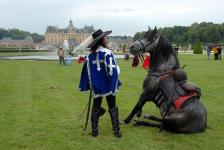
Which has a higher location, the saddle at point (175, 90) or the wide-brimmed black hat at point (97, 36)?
the wide-brimmed black hat at point (97, 36)

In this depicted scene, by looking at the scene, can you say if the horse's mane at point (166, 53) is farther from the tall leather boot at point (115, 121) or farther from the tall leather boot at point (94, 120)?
the tall leather boot at point (94, 120)

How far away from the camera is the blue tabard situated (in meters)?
7.42

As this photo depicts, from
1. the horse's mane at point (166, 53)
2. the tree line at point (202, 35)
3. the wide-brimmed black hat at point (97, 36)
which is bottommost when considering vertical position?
the horse's mane at point (166, 53)

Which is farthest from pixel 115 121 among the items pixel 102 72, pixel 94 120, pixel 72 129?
pixel 72 129

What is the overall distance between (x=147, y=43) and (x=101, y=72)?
1.33 meters

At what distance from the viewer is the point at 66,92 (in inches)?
575

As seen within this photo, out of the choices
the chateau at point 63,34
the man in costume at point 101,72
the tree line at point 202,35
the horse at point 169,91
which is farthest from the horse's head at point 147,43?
the chateau at point 63,34

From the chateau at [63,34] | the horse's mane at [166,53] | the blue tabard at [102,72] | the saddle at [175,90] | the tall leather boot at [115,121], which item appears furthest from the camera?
the chateau at [63,34]

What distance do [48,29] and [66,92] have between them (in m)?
162

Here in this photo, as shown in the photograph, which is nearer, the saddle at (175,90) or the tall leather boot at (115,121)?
the tall leather boot at (115,121)

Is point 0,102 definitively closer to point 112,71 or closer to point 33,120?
point 33,120

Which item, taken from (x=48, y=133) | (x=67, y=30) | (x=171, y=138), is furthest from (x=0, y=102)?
(x=67, y=30)

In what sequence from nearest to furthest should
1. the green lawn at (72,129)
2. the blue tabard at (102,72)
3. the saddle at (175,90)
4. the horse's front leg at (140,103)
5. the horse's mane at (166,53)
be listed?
the green lawn at (72,129) → the blue tabard at (102,72) → the saddle at (175,90) → the horse's mane at (166,53) → the horse's front leg at (140,103)

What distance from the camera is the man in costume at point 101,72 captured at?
24.4 feet
